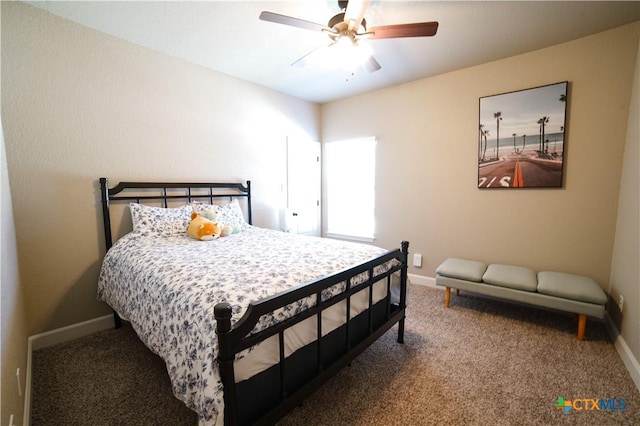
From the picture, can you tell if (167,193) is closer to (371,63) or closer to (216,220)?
(216,220)

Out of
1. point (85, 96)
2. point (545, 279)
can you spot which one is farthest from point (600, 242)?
point (85, 96)

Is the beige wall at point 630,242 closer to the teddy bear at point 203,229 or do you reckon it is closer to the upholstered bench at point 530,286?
the upholstered bench at point 530,286

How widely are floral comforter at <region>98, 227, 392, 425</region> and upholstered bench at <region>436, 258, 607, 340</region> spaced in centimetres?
123

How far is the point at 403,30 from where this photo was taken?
1.79 m

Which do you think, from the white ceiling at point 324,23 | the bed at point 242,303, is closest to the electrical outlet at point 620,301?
the bed at point 242,303

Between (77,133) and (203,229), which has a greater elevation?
(77,133)

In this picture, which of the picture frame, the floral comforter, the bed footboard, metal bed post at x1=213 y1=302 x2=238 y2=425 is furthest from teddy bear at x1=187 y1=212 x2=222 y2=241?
the picture frame

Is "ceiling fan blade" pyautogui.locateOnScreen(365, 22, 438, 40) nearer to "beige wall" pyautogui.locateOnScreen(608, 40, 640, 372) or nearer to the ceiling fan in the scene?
the ceiling fan

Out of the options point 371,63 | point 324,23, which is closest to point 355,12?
point 371,63

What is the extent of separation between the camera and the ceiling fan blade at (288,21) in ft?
5.48

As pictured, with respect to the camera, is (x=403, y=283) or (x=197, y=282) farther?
(x=403, y=283)

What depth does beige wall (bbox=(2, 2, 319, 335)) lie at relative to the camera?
205 centimetres

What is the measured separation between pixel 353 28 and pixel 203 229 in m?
1.97

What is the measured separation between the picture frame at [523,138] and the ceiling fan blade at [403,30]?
5.09 feet
